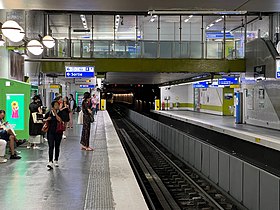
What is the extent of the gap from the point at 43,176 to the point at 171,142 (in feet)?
37.0

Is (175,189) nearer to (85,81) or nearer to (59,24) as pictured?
(85,81)

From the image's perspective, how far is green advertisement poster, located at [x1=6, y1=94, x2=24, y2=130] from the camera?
12.9m

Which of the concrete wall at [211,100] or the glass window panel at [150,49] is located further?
the concrete wall at [211,100]

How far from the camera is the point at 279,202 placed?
688cm

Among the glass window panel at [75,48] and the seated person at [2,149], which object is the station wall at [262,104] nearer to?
the glass window panel at [75,48]

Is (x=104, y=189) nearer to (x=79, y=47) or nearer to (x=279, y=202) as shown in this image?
(x=279, y=202)

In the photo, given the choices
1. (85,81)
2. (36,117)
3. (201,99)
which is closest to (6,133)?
(36,117)

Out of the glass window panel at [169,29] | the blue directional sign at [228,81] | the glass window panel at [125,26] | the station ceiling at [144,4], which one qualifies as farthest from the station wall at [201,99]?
the station ceiling at [144,4]

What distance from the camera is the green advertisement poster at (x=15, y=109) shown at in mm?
12883

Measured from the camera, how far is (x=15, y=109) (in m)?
13.0

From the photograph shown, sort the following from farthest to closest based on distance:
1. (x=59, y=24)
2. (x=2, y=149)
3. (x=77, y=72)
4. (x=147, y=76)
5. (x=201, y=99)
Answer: (x=201, y=99)
(x=147, y=76)
(x=59, y=24)
(x=77, y=72)
(x=2, y=149)

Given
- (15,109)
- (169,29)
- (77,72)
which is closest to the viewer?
(15,109)

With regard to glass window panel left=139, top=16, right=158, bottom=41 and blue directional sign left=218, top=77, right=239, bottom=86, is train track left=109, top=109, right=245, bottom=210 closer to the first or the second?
blue directional sign left=218, top=77, right=239, bottom=86

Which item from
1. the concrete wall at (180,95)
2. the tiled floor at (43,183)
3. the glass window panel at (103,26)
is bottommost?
the tiled floor at (43,183)
